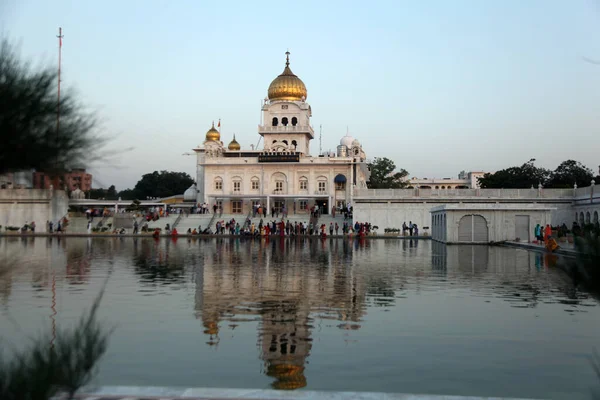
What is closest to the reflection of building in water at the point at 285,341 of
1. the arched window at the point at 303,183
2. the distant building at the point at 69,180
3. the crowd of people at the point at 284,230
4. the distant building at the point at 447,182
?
the distant building at the point at 69,180

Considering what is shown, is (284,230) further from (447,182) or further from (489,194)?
(447,182)

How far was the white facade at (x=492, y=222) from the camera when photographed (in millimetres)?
37719

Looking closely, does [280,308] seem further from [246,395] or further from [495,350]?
[246,395]

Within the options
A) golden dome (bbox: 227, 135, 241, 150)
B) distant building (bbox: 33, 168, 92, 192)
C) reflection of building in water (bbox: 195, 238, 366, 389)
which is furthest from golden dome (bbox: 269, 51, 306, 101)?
distant building (bbox: 33, 168, 92, 192)

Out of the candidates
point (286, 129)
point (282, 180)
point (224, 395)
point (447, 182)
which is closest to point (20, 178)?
point (224, 395)

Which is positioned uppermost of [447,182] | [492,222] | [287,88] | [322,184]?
[287,88]

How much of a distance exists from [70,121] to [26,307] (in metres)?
8.38

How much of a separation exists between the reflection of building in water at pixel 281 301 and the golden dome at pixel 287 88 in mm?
51513

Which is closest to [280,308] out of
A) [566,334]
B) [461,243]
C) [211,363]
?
[211,363]

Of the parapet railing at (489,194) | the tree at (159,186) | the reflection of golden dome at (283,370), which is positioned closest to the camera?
the reflection of golden dome at (283,370)

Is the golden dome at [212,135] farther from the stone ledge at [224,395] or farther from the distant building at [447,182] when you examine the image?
the stone ledge at [224,395]

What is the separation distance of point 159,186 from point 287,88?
37.8 m

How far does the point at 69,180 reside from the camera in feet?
14.4

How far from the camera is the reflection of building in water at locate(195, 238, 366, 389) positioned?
27.2ft
